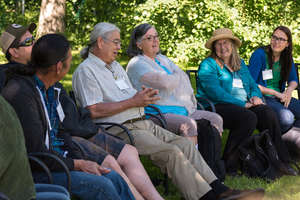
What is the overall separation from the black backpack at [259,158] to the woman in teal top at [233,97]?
8cm

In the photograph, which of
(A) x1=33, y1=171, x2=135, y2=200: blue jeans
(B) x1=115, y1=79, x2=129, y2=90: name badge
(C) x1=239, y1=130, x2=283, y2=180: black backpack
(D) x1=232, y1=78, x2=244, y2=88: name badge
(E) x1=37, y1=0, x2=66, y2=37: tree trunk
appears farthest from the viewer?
(E) x1=37, y1=0, x2=66, y2=37: tree trunk

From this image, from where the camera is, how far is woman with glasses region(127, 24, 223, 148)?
4359mm

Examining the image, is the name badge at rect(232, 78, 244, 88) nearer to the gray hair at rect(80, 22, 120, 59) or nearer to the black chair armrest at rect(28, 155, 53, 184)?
the gray hair at rect(80, 22, 120, 59)

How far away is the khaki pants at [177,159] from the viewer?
356 centimetres

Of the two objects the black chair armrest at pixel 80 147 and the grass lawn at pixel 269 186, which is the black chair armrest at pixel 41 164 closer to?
the black chair armrest at pixel 80 147

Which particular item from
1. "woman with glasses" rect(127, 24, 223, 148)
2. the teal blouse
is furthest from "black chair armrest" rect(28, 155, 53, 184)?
the teal blouse

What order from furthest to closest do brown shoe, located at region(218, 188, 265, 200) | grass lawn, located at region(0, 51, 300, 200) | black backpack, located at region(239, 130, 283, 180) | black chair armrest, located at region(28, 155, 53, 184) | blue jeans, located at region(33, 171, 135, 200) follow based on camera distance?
black backpack, located at region(239, 130, 283, 180) → grass lawn, located at region(0, 51, 300, 200) → brown shoe, located at region(218, 188, 265, 200) → blue jeans, located at region(33, 171, 135, 200) → black chair armrest, located at region(28, 155, 53, 184)

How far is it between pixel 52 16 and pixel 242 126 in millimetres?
5956

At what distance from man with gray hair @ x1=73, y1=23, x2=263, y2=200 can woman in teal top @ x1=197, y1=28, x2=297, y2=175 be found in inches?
42.1

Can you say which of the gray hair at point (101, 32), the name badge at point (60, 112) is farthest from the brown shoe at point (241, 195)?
the gray hair at point (101, 32)

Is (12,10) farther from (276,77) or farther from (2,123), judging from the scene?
(2,123)

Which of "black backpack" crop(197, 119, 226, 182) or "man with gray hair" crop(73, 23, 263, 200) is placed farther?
"black backpack" crop(197, 119, 226, 182)

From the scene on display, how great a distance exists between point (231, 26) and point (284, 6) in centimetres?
230

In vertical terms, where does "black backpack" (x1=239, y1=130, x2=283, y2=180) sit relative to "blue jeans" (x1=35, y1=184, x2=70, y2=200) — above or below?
below
